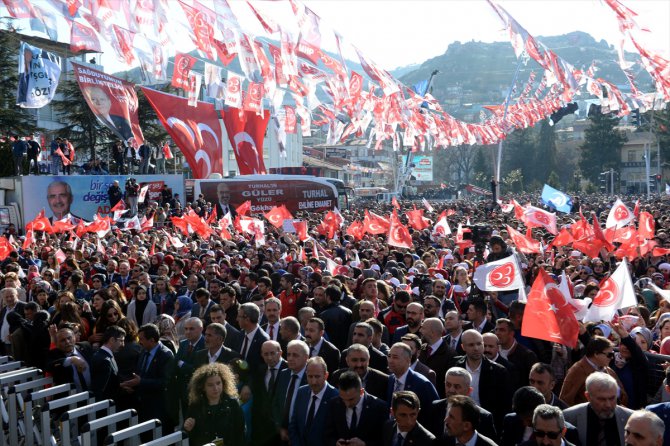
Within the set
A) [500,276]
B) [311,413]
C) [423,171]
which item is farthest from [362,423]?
[423,171]

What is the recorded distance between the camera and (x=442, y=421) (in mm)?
5531

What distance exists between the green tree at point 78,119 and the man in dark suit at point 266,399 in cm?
3982

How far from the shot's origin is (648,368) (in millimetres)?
6418

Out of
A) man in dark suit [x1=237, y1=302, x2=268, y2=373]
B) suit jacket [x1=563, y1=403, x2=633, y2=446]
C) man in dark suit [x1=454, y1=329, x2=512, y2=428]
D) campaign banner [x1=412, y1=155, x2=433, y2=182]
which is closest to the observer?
suit jacket [x1=563, y1=403, x2=633, y2=446]

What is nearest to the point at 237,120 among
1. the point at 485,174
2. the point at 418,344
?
the point at 418,344

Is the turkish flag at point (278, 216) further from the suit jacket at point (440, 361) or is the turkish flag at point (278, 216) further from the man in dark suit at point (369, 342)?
the suit jacket at point (440, 361)

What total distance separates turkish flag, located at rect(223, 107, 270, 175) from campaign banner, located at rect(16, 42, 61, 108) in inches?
862

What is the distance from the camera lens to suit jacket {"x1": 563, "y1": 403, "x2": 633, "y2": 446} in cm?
496

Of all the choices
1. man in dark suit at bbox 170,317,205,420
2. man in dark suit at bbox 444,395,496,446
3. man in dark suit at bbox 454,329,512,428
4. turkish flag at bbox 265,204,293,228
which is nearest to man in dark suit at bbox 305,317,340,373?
man in dark suit at bbox 170,317,205,420

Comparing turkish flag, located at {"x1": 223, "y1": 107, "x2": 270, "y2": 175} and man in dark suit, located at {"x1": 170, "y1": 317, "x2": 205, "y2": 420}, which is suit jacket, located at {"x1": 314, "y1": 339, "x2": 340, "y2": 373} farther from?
turkish flag, located at {"x1": 223, "y1": 107, "x2": 270, "y2": 175}

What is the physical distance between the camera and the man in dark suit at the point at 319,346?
6957mm

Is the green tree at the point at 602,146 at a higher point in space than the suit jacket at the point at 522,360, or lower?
higher

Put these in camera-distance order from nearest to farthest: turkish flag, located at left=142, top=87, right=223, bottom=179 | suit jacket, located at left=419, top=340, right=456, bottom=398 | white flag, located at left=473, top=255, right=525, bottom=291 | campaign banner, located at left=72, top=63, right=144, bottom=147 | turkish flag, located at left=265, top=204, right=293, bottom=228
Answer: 1. suit jacket, located at left=419, top=340, right=456, bottom=398
2. white flag, located at left=473, top=255, right=525, bottom=291
3. campaign banner, located at left=72, top=63, right=144, bottom=147
4. turkish flag, located at left=265, top=204, right=293, bottom=228
5. turkish flag, located at left=142, top=87, right=223, bottom=179

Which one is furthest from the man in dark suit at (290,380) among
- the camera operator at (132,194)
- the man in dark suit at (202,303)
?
the camera operator at (132,194)
